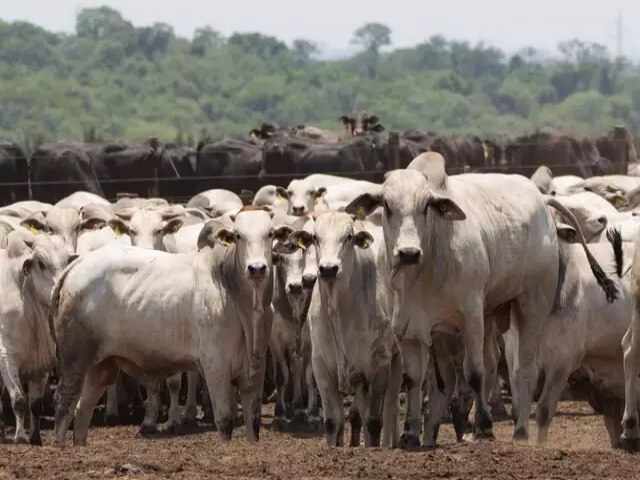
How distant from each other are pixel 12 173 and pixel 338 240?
20201 mm

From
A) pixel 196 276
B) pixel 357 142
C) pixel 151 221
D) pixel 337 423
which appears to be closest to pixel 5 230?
pixel 151 221

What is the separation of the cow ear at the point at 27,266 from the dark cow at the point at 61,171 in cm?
1663

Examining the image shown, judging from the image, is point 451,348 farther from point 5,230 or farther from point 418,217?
point 5,230

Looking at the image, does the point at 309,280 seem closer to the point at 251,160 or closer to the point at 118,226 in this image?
the point at 118,226

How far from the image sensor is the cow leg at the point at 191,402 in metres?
17.9

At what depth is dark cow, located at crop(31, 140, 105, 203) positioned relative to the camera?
108ft

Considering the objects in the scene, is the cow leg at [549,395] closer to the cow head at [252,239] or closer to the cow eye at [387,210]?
the cow head at [252,239]

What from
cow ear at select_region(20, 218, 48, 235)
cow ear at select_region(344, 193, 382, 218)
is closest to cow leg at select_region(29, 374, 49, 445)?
cow ear at select_region(20, 218, 48, 235)

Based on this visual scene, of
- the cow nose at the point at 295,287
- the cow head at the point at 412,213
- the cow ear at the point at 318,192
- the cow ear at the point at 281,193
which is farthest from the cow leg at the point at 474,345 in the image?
the cow ear at the point at 281,193

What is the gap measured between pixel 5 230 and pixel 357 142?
17.7 m

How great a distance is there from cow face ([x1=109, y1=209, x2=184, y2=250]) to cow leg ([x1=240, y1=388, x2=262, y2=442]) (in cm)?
371

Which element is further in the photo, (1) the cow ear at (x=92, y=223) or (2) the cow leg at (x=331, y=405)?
(1) the cow ear at (x=92, y=223)

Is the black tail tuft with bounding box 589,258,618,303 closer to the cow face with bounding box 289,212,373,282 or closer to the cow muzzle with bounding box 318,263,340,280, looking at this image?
the cow face with bounding box 289,212,373,282

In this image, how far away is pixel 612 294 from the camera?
565 inches
